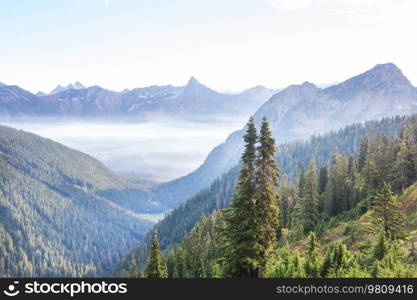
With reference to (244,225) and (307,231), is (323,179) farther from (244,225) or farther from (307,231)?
(244,225)

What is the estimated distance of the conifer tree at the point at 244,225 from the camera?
33.4 metres

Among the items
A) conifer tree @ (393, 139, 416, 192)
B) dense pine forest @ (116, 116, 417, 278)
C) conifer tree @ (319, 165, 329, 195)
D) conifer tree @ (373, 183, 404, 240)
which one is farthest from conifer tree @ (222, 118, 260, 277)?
conifer tree @ (319, 165, 329, 195)

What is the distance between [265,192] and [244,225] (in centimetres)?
333

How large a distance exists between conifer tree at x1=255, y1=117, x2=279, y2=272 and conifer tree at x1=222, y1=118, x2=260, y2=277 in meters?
0.48

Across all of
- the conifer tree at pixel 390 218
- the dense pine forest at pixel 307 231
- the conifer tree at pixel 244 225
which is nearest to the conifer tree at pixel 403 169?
the dense pine forest at pixel 307 231

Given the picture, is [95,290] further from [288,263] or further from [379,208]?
[379,208]

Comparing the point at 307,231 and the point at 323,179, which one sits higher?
the point at 323,179

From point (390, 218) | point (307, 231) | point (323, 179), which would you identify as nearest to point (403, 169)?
point (307, 231)

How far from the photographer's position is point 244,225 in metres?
33.4

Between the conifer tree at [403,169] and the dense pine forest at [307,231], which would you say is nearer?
the dense pine forest at [307,231]

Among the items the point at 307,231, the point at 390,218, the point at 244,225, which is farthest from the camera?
the point at 307,231

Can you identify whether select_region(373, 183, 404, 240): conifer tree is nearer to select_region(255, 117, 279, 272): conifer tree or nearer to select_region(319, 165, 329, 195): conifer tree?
select_region(255, 117, 279, 272): conifer tree

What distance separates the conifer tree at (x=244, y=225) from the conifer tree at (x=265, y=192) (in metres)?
0.48

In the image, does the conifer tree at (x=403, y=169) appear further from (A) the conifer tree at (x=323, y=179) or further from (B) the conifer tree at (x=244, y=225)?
(B) the conifer tree at (x=244, y=225)
